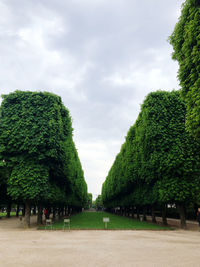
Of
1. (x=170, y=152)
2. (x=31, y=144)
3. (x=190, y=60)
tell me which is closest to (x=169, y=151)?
(x=170, y=152)

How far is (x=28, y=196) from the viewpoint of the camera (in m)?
23.5

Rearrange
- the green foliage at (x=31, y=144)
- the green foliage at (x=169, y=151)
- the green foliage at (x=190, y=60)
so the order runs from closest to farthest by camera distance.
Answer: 1. the green foliage at (x=190, y=60)
2. the green foliage at (x=169, y=151)
3. the green foliage at (x=31, y=144)

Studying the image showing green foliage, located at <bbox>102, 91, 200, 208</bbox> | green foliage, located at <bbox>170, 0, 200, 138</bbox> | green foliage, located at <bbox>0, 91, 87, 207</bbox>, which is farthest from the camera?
green foliage, located at <bbox>0, 91, 87, 207</bbox>

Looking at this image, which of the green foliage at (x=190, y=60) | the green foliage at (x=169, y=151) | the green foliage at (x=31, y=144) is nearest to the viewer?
the green foliage at (x=190, y=60)

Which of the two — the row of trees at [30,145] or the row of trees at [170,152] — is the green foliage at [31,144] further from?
the row of trees at [170,152]

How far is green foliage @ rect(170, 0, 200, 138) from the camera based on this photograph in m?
11.7

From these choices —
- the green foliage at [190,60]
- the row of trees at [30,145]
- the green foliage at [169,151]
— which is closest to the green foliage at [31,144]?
the row of trees at [30,145]

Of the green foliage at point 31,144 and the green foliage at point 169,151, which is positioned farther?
the green foliage at point 31,144

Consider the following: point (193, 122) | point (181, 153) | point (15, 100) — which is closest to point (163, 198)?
point (181, 153)

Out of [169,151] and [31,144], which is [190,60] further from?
[31,144]

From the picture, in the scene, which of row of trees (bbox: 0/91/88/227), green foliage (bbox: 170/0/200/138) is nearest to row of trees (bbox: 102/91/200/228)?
row of trees (bbox: 0/91/88/227)

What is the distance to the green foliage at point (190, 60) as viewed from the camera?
1173 centimetres

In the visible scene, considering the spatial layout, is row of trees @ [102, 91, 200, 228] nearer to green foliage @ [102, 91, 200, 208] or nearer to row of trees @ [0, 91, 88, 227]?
green foliage @ [102, 91, 200, 208]

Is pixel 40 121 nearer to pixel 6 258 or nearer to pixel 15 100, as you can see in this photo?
pixel 15 100
